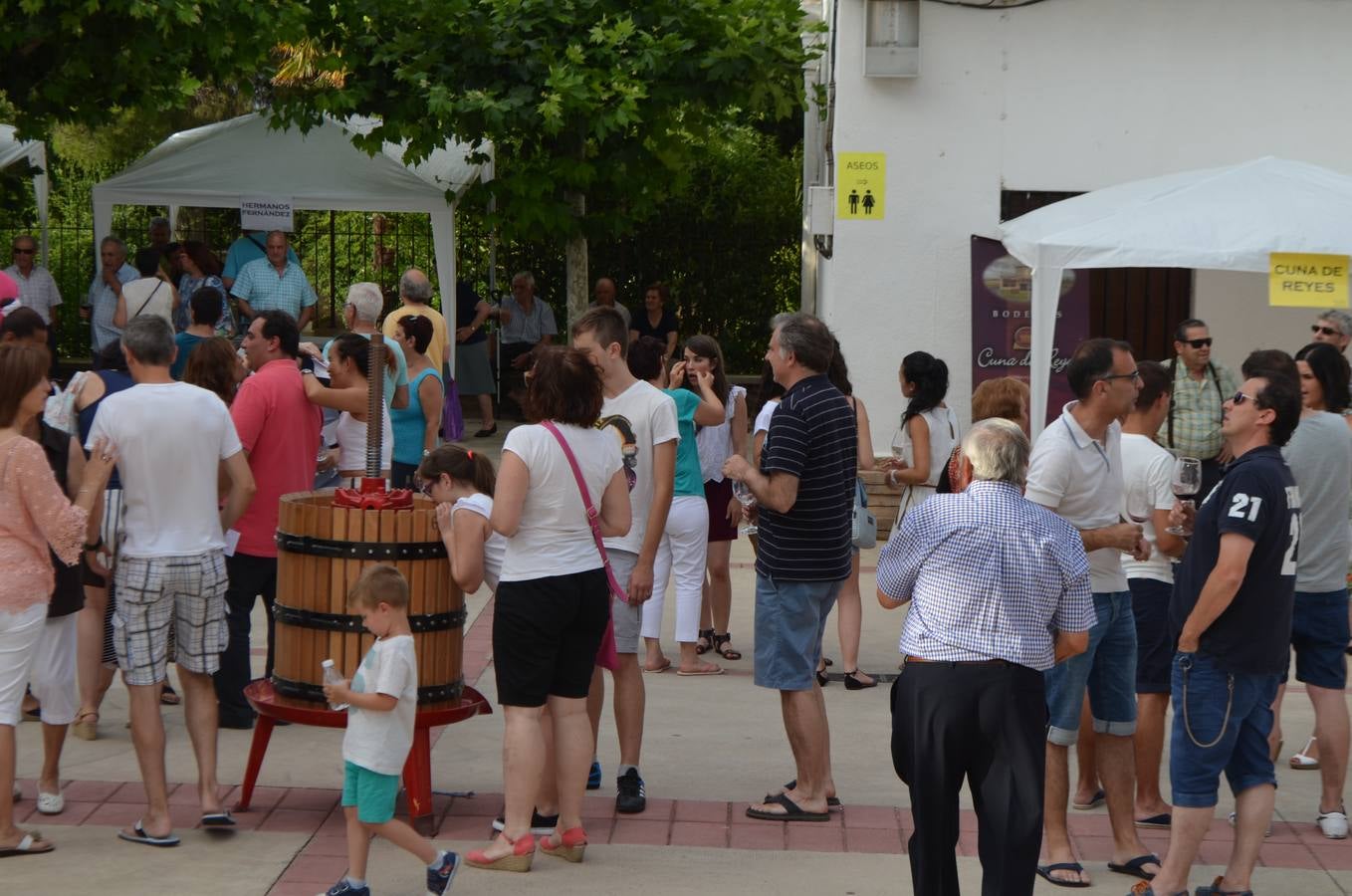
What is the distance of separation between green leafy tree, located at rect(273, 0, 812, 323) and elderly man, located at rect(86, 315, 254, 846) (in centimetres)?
828

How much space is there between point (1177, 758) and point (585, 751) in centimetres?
197

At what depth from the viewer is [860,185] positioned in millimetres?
11859

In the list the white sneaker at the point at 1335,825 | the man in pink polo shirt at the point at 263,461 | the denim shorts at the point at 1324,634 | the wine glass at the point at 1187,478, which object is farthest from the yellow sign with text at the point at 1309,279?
the man in pink polo shirt at the point at 263,461

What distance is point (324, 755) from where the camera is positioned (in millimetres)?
6852

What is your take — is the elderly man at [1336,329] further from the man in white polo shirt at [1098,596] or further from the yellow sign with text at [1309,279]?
the man in white polo shirt at [1098,596]

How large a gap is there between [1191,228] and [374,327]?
4.75 m

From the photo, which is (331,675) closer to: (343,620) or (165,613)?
(343,620)

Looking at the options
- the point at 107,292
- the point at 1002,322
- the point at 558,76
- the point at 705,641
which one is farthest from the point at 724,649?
the point at 107,292

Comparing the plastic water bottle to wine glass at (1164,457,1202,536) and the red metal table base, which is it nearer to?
the red metal table base

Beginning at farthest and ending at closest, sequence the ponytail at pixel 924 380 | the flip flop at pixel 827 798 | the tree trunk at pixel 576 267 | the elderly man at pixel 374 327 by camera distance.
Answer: the tree trunk at pixel 576 267
the elderly man at pixel 374 327
the ponytail at pixel 924 380
the flip flop at pixel 827 798

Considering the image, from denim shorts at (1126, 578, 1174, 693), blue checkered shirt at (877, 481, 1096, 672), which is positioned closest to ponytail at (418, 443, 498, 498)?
blue checkered shirt at (877, 481, 1096, 672)

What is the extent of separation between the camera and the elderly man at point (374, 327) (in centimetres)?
862

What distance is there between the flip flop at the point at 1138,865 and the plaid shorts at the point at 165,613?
3.31 m

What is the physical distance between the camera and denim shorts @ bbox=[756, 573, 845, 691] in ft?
19.5
